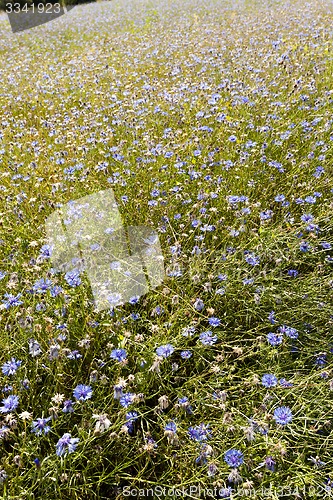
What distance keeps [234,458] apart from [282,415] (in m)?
0.26

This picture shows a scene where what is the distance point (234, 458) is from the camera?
1604 mm

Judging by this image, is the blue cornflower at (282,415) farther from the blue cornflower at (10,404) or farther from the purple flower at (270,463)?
the blue cornflower at (10,404)

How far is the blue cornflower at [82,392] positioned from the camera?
1.75m

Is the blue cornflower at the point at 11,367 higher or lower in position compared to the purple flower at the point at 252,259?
higher

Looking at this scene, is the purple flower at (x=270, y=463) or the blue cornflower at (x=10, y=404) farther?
the blue cornflower at (x=10, y=404)

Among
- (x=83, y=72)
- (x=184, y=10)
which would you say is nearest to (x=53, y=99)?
(x=83, y=72)

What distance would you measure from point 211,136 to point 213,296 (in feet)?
6.31

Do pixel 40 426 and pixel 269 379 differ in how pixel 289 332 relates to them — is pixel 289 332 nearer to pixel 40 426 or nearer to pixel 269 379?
pixel 269 379

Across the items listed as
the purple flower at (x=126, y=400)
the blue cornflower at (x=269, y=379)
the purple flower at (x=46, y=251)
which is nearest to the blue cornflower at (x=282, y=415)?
the blue cornflower at (x=269, y=379)

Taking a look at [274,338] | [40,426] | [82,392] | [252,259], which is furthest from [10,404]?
[252,259]

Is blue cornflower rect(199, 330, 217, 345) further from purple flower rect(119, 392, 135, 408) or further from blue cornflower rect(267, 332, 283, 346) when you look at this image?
purple flower rect(119, 392, 135, 408)

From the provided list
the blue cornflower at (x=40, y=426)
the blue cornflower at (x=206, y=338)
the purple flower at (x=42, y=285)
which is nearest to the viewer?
the blue cornflower at (x=40, y=426)

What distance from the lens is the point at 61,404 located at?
190 cm

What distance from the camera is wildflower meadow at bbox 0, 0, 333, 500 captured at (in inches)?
65.6
